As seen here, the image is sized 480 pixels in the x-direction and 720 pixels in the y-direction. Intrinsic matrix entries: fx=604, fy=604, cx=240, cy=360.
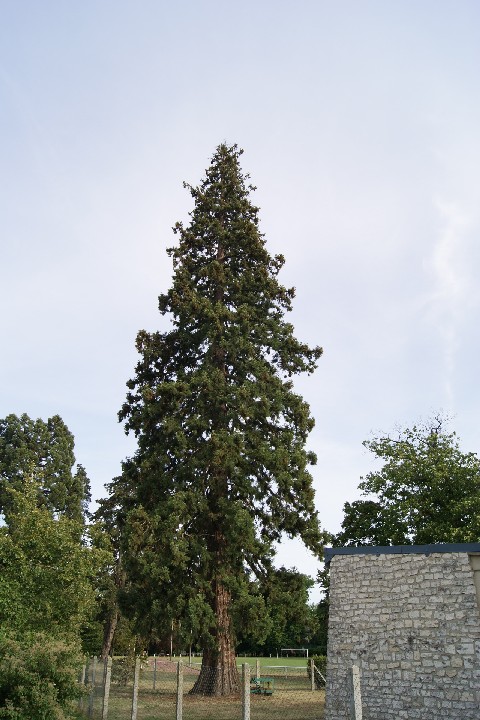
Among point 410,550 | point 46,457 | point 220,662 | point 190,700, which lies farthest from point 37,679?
point 46,457

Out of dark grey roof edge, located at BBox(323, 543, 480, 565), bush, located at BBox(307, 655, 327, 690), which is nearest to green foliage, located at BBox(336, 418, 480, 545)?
bush, located at BBox(307, 655, 327, 690)

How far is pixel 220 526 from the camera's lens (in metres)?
20.3

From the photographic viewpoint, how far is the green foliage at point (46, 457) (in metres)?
38.1

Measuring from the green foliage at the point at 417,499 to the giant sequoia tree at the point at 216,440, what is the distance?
6747mm

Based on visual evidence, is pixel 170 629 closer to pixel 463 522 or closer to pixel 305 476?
pixel 305 476

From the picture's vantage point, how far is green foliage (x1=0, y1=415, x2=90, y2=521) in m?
38.1

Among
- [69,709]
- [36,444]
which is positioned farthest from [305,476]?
[36,444]

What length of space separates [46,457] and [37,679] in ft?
105

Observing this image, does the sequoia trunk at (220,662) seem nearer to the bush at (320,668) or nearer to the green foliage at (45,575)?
the green foliage at (45,575)

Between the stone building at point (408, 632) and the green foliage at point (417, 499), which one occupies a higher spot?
the green foliage at point (417, 499)

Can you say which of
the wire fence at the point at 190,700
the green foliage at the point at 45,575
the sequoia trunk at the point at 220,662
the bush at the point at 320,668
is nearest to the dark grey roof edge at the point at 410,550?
the wire fence at the point at 190,700

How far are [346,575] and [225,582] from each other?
7119mm

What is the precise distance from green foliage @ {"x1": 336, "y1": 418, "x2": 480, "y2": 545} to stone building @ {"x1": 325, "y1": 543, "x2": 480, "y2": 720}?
13025mm

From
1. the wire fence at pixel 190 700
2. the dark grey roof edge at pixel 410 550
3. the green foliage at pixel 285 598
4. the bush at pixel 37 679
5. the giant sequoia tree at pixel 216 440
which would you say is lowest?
the wire fence at pixel 190 700
